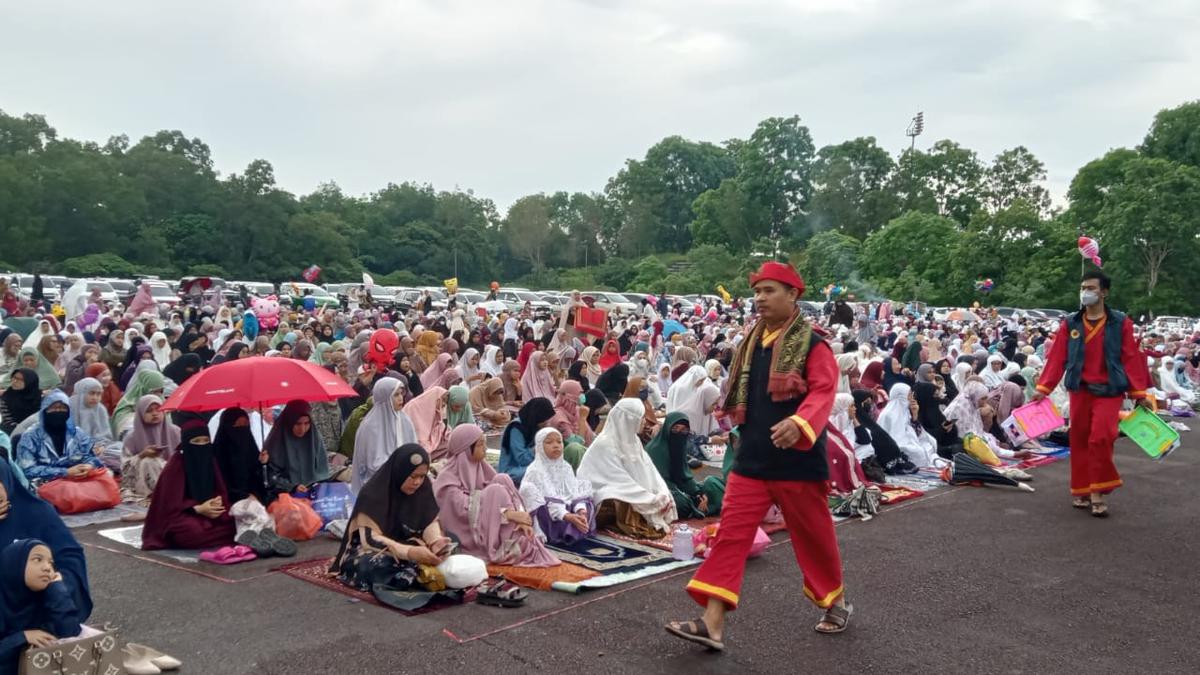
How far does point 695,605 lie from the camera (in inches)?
178

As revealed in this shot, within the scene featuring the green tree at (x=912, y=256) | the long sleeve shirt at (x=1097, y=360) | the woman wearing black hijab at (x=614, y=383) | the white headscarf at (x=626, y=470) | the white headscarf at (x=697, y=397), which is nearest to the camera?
the white headscarf at (x=626, y=470)

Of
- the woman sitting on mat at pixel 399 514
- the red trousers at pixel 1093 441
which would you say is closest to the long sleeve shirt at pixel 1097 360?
the red trousers at pixel 1093 441

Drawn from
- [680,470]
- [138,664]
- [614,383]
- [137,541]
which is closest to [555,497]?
[680,470]

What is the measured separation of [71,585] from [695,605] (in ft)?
8.85

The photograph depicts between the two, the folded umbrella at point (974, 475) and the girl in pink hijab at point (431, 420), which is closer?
the girl in pink hijab at point (431, 420)

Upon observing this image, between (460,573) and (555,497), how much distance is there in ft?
4.71

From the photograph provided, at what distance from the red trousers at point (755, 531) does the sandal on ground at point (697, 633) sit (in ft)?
0.32

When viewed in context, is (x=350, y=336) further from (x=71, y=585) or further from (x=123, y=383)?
(x=71, y=585)

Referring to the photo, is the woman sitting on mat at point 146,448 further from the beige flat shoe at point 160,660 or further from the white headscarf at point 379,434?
the beige flat shoe at point 160,660

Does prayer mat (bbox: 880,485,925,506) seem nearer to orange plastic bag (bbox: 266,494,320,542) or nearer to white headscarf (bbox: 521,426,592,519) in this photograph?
white headscarf (bbox: 521,426,592,519)

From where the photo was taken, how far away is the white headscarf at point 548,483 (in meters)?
5.75

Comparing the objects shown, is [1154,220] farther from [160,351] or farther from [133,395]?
[133,395]

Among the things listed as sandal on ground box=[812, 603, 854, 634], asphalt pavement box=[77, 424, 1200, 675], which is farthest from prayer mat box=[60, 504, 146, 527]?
sandal on ground box=[812, 603, 854, 634]

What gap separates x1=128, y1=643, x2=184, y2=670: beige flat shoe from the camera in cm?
361
